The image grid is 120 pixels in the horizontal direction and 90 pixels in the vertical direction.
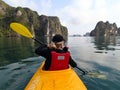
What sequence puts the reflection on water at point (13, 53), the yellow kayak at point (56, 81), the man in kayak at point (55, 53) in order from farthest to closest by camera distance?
the reflection on water at point (13, 53), the man in kayak at point (55, 53), the yellow kayak at point (56, 81)

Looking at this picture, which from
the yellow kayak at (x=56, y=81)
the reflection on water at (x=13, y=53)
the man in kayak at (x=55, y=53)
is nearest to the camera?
the yellow kayak at (x=56, y=81)

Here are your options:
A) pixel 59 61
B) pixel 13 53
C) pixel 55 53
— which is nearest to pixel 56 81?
pixel 59 61

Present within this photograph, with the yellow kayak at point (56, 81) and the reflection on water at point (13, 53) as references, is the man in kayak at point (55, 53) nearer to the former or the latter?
the yellow kayak at point (56, 81)

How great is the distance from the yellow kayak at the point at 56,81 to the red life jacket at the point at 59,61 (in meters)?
0.18

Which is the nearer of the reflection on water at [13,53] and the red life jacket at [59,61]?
the red life jacket at [59,61]

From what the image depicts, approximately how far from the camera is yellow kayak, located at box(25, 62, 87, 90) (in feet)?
21.7

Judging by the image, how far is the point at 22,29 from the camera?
421 inches

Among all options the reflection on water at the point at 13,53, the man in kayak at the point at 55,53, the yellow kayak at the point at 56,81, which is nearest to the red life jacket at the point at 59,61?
the man in kayak at the point at 55,53

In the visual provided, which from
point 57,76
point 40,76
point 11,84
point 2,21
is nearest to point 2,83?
point 11,84

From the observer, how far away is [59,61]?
743 centimetres

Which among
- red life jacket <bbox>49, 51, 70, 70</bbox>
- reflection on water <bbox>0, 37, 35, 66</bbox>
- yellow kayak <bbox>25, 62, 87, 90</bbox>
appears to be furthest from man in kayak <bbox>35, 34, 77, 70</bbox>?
reflection on water <bbox>0, 37, 35, 66</bbox>

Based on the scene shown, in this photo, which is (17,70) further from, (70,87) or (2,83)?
(70,87)

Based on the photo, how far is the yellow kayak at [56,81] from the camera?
6.60 m

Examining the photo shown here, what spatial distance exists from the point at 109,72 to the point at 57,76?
5.65 meters
